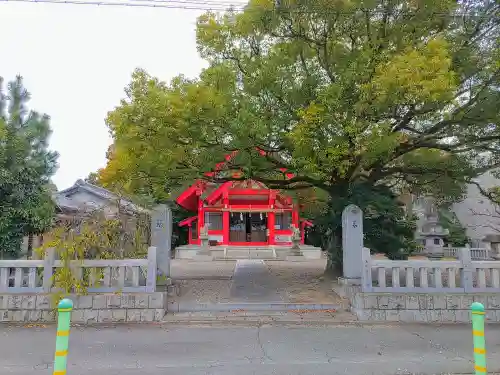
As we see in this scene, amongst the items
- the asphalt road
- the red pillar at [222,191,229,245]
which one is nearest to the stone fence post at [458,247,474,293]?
the asphalt road

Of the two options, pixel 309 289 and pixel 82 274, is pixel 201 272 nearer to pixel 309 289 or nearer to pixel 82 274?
pixel 309 289

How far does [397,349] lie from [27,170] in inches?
350

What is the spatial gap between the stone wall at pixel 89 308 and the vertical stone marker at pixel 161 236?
1563 mm

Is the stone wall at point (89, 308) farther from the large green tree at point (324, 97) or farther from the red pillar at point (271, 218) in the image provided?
the red pillar at point (271, 218)

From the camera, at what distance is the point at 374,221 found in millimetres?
10203

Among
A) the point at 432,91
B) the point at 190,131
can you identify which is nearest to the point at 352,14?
the point at 432,91

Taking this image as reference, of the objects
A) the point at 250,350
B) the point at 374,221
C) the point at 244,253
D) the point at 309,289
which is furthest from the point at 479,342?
the point at 244,253

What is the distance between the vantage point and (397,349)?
5.91 metres

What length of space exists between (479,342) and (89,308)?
666 centimetres

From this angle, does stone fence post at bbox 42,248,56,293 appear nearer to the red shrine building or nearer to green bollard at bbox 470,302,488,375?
green bollard at bbox 470,302,488,375

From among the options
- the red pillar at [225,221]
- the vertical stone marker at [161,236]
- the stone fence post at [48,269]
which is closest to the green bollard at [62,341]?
the stone fence post at [48,269]

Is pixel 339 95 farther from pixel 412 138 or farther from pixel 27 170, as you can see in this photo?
pixel 27 170

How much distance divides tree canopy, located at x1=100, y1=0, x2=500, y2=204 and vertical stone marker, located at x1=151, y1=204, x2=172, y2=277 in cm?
52

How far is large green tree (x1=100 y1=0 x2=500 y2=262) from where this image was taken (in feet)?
25.5
